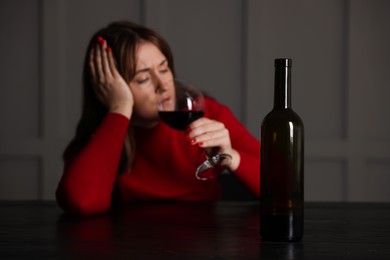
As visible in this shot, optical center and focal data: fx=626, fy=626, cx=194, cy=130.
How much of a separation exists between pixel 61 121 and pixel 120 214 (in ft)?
6.06

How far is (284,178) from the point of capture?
990 millimetres

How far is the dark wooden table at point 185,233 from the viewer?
933 mm

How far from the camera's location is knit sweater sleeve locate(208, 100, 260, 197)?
1.76 metres

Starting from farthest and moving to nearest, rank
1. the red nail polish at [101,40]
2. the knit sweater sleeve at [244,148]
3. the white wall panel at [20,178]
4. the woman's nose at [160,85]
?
the white wall panel at [20,178] → the red nail polish at [101,40] → the knit sweater sleeve at [244,148] → the woman's nose at [160,85]

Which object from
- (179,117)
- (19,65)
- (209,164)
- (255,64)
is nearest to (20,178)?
(19,65)

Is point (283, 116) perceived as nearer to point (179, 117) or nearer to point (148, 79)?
point (179, 117)

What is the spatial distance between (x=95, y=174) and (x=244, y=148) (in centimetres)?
52

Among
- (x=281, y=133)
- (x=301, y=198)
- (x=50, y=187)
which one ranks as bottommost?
(x=50, y=187)

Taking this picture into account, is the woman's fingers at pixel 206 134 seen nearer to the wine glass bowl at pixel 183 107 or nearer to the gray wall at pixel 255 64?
the wine glass bowl at pixel 183 107

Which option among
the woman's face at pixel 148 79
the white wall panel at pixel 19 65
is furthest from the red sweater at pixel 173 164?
the white wall panel at pixel 19 65

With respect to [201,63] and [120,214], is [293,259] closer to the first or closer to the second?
[120,214]

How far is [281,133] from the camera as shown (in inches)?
39.4

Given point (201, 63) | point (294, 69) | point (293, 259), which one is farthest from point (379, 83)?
point (293, 259)

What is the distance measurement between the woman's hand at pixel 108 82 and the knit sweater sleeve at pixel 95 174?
0.05 m
